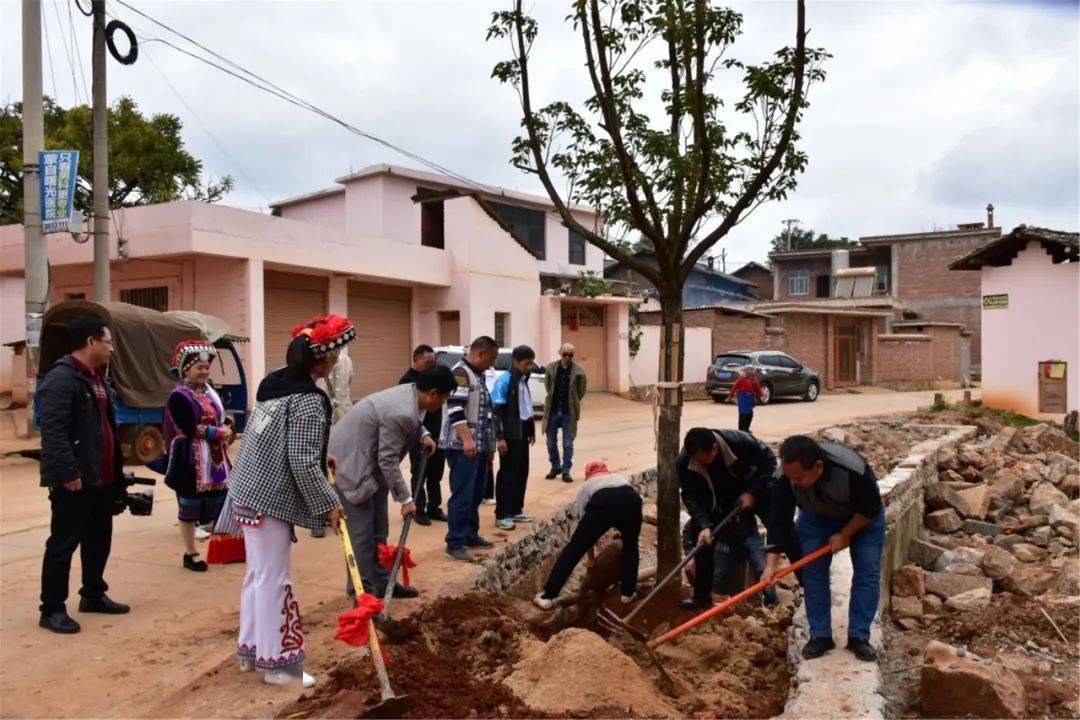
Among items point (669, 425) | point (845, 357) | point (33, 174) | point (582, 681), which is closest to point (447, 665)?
point (582, 681)

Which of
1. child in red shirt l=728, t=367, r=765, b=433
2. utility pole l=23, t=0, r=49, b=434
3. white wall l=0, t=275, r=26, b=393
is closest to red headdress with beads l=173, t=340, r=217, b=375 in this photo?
utility pole l=23, t=0, r=49, b=434

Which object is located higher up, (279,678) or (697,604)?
(279,678)

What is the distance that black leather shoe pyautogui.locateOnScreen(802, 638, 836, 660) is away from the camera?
431cm

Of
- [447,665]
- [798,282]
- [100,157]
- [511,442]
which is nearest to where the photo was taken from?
[447,665]

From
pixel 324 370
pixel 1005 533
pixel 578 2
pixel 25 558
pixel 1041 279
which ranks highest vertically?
pixel 578 2

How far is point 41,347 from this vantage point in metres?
10.1

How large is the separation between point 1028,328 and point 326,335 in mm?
15815

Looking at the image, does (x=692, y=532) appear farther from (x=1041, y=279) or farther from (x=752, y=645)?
(x=1041, y=279)

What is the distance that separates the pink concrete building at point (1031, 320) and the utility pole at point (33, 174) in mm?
15645

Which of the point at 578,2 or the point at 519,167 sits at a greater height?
the point at 578,2

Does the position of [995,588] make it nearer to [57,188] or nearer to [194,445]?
[194,445]

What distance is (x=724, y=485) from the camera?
216 inches

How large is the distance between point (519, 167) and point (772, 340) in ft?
71.8

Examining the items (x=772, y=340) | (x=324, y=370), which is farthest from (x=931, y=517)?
(x=772, y=340)
